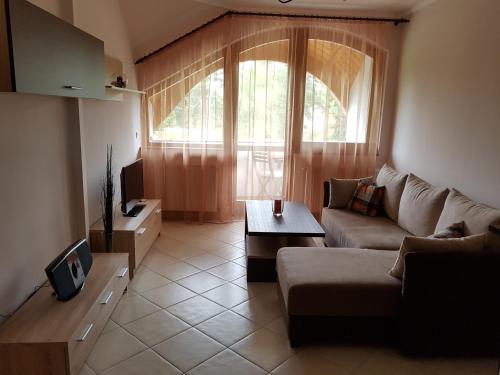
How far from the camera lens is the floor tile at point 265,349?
7.46 feet

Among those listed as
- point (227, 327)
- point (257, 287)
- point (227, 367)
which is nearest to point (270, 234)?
point (257, 287)

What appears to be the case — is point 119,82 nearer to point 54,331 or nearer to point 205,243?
point 205,243

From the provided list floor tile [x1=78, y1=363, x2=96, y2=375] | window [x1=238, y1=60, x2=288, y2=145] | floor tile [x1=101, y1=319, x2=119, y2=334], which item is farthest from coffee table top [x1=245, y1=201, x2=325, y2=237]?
floor tile [x1=78, y1=363, x2=96, y2=375]

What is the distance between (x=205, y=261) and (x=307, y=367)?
1721 mm

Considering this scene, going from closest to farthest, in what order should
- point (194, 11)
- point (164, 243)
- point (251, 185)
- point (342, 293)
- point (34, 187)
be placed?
1. point (342, 293)
2. point (34, 187)
3. point (164, 243)
4. point (194, 11)
5. point (251, 185)

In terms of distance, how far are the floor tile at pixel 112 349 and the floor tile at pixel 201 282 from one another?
759 mm

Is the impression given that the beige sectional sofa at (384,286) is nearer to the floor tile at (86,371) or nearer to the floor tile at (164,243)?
the floor tile at (86,371)

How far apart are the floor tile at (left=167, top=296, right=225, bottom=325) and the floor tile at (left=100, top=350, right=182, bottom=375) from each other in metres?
0.43

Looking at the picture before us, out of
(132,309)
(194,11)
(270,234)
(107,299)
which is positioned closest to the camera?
(107,299)

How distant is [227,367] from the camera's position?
7.27 feet

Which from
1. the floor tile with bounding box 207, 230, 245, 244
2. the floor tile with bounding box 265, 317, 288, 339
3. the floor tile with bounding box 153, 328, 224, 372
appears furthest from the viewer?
the floor tile with bounding box 207, 230, 245, 244

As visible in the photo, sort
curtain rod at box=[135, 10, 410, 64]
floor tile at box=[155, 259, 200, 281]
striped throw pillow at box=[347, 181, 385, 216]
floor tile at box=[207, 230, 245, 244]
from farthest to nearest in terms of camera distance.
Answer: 1. curtain rod at box=[135, 10, 410, 64]
2. floor tile at box=[207, 230, 245, 244]
3. striped throw pillow at box=[347, 181, 385, 216]
4. floor tile at box=[155, 259, 200, 281]

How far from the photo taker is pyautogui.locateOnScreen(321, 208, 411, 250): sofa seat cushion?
3180 millimetres

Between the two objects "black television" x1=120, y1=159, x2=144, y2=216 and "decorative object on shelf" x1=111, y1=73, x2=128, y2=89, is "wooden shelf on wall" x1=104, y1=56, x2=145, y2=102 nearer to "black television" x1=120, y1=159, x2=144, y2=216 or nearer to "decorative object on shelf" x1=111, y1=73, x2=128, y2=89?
"decorative object on shelf" x1=111, y1=73, x2=128, y2=89
